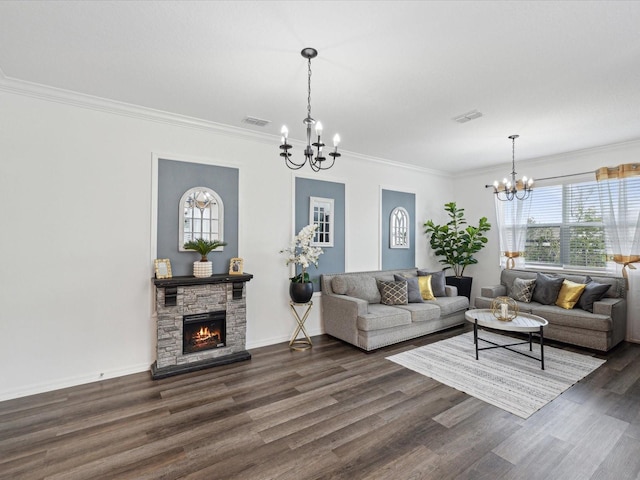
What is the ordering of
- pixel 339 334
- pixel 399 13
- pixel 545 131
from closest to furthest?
pixel 399 13 → pixel 545 131 → pixel 339 334

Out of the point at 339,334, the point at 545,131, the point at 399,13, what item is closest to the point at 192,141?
the point at 399,13

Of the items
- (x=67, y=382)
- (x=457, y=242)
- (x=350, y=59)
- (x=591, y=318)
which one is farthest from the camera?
(x=457, y=242)

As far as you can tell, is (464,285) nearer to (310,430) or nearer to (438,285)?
(438,285)

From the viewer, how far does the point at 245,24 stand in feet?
6.97

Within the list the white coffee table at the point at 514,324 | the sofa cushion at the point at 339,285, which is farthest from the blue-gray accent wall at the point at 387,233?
the white coffee table at the point at 514,324

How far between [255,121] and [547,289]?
15.8 ft

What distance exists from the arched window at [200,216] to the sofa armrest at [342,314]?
5.77 ft

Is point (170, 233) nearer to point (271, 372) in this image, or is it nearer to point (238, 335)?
point (238, 335)

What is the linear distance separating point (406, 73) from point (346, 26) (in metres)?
0.83

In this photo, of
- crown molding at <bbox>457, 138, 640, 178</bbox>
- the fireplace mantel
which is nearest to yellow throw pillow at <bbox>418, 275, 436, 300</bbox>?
crown molding at <bbox>457, 138, 640, 178</bbox>

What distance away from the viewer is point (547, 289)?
4.70 metres

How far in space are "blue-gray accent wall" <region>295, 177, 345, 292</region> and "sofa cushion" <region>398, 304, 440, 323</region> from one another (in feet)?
3.95

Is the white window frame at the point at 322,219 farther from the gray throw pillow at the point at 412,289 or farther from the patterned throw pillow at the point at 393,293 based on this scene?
the gray throw pillow at the point at 412,289

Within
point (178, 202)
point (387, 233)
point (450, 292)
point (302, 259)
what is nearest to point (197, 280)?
point (178, 202)
